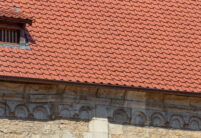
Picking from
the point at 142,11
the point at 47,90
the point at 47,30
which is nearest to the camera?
the point at 47,90

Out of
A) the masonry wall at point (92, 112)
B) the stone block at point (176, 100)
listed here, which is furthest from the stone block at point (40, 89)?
the stone block at point (176, 100)

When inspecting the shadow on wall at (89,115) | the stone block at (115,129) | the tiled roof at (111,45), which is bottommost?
the stone block at (115,129)

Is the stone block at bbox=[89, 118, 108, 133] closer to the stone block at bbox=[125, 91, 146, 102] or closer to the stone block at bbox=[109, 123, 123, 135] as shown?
the stone block at bbox=[109, 123, 123, 135]

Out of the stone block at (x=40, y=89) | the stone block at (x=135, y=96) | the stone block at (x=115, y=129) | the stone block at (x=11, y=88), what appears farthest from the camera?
the stone block at (x=135, y=96)

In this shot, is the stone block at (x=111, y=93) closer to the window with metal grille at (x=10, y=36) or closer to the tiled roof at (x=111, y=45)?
the tiled roof at (x=111, y=45)

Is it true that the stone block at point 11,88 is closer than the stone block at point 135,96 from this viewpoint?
Yes

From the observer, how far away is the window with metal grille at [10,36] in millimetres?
13980

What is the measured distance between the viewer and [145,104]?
560 inches

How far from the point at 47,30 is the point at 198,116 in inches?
126

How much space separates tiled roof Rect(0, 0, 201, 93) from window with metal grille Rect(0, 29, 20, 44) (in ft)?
0.78

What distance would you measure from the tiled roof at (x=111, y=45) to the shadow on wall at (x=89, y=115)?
0.52 meters

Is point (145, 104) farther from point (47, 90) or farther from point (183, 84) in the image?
point (47, 90)

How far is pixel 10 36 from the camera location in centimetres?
1407

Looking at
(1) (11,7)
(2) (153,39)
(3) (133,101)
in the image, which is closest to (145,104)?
(3) (133,101)
